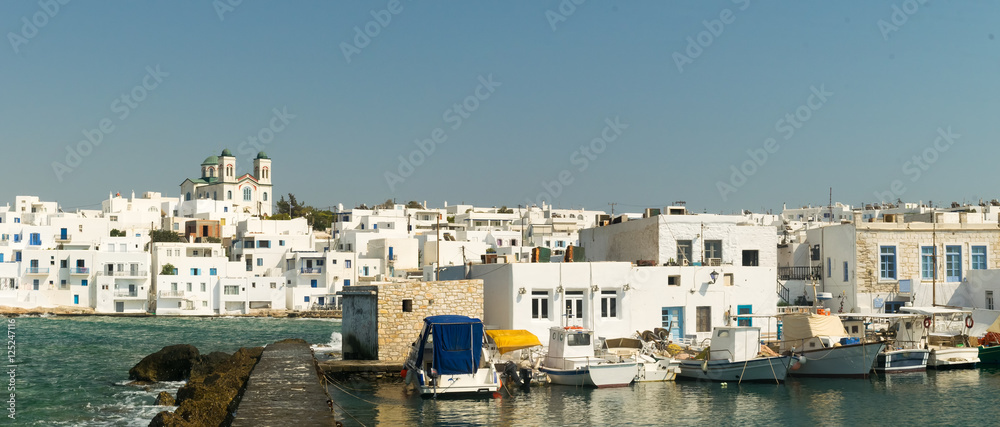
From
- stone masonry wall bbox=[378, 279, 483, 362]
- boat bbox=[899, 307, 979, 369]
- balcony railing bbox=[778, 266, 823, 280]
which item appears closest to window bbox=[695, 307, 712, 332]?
boat bbox=[899, 307, 979, 369]

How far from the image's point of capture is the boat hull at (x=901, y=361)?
29.8 m

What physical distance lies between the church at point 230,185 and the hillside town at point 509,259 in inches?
12.6

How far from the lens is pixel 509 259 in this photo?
112 ft

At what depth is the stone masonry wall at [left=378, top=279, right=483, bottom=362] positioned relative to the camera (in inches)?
1126

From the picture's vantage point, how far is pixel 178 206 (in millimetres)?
128500

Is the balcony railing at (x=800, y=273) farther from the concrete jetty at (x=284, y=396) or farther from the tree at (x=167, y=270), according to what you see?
the tree at (x=167, y=270)

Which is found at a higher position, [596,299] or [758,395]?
[596,299]

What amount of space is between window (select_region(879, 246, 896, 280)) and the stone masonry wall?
18.4 m

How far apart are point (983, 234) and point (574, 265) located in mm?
19162

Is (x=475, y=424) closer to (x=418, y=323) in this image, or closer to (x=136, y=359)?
(x=418, y=323)

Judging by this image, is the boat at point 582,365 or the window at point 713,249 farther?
the window at point 713,249

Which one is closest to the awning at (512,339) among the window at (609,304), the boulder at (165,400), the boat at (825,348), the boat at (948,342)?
the window at (609,304)

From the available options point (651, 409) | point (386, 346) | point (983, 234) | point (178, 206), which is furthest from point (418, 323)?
point (178, 206)

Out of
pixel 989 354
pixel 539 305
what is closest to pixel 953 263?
pixel 989 354
